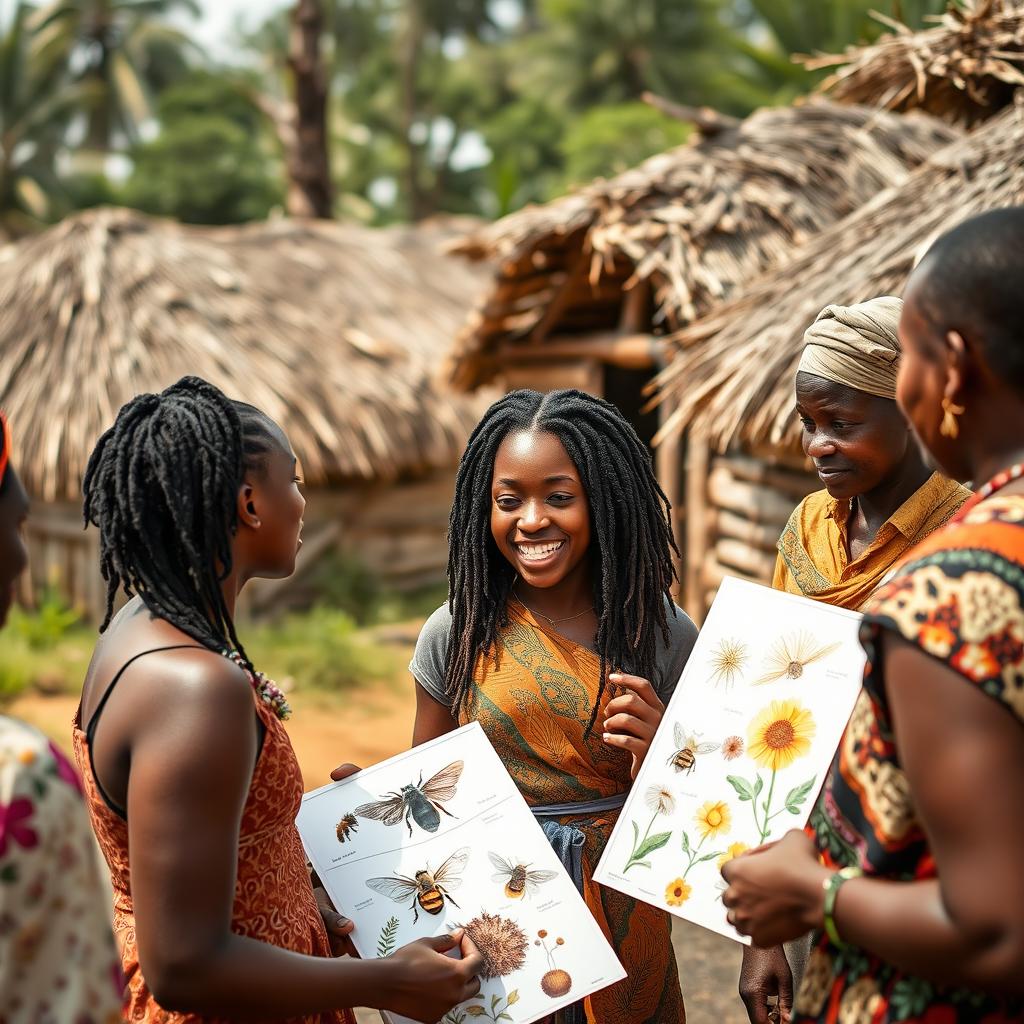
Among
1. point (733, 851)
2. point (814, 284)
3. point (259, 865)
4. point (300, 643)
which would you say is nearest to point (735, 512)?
point (814, 284)

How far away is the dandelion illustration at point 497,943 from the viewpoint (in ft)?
6.24

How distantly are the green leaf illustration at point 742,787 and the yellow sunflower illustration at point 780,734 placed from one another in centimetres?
4

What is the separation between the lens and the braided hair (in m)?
1.72

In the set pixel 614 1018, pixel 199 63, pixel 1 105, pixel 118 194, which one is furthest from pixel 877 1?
pixel 199 63

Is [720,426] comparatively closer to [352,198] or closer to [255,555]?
[255,555]

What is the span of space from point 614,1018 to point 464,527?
103cm

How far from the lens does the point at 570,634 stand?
7.66ft

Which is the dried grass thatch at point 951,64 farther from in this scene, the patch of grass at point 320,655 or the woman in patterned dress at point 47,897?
the woman in patterned dress at point 47,897

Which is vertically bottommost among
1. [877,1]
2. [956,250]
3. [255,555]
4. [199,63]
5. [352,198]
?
[352,198]

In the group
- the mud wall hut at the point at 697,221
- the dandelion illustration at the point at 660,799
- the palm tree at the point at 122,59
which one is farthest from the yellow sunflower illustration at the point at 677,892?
the palm tree at the point at 122,59

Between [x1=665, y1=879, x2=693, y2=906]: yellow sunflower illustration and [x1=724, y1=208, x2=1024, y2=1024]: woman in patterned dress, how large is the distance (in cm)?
39

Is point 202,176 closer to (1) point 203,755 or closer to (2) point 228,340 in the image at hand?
(2) point 228,340

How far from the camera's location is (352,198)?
3158 cm

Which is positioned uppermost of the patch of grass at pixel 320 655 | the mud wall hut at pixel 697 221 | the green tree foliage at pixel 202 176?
the mud wall hut at pixel 697 221
